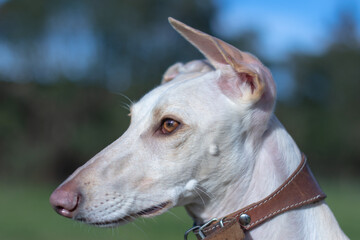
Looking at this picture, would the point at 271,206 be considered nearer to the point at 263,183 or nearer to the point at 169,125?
the point at 263,183

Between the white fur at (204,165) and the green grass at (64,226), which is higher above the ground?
the white fur at (204,165)

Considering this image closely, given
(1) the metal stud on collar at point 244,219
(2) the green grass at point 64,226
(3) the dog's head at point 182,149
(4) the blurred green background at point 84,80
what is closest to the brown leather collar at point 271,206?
(1) the metal stud on collar at point 244,219

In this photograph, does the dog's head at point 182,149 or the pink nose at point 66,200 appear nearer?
the pink nose at point 66,200

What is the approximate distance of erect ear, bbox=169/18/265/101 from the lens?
3381 mm

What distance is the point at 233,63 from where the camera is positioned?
3.39m

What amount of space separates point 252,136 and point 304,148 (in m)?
41.2

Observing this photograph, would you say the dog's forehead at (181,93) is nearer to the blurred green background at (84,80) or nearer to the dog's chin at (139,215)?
the dog's chin at (139,215)

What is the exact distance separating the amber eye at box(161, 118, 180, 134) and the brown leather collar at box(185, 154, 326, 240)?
2.25 feet

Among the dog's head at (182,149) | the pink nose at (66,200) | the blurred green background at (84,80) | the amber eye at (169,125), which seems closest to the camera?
the pink nose at (66,200)

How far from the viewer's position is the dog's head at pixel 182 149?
3309 millimetres

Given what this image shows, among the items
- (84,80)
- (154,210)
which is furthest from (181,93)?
(84,80)

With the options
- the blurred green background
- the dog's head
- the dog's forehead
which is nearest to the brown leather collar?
the dog's head

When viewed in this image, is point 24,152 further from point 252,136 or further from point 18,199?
point 252,136

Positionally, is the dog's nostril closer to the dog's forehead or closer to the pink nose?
the pink nose
